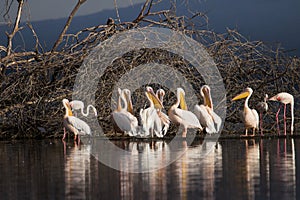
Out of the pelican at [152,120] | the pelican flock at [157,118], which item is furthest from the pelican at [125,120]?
the pelican at [152,120]

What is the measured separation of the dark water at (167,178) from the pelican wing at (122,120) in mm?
4095

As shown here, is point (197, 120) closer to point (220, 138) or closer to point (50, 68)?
point (220, 138)

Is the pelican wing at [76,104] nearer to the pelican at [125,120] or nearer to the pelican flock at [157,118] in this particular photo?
the pelican flock at [157,118]

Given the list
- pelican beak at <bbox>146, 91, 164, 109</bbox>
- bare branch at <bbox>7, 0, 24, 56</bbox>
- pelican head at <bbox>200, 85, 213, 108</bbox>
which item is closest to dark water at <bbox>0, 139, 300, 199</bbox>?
pelican beak at <bbox>146, 91, 164, 109</bbox>

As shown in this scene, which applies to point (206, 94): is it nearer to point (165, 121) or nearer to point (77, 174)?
point (165, 121)

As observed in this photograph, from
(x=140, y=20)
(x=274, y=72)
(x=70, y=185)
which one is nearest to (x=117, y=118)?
(x=140, y=20)

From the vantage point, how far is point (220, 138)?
1326 cm

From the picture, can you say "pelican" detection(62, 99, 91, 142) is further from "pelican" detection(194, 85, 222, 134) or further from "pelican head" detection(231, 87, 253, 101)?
"pelican head" detection(231, 87, 253, 101)

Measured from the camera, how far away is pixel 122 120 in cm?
1348

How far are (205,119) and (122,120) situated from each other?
65.5 inches

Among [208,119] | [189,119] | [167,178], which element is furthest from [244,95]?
[167,178]

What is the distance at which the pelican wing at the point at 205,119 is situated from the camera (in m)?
13.3

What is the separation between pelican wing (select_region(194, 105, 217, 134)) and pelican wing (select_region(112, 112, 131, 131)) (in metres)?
1.40

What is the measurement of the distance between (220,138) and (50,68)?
3.98 metres
